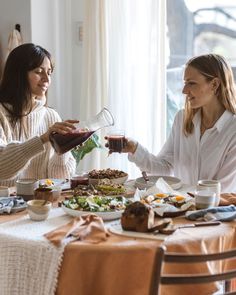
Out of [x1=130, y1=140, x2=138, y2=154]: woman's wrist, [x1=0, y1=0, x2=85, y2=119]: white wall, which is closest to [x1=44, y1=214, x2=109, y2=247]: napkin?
[x1=130, y1=140, x2=138, y2=154]: woman's wrist

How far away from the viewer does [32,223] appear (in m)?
1.67

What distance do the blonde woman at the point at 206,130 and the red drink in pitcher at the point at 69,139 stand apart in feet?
1.47

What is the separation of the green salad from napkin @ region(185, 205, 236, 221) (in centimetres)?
24

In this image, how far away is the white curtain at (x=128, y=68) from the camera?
129 inches

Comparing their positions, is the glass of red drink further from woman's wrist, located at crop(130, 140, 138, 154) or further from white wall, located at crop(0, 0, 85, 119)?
white wall, located at crop(0, 0, 85, 119)

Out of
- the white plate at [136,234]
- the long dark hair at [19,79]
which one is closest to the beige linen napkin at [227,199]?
the white plate at [136,234]

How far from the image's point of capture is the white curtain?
3268 millimetres

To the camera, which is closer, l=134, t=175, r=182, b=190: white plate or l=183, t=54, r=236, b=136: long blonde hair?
l=134, t=175, r=182, b=190: white plate

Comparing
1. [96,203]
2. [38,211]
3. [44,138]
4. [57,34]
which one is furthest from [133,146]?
[57,34]

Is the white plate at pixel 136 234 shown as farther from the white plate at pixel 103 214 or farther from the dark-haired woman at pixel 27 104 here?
the dark-haired woman at pixel 27 104

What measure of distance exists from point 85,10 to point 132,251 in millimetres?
2325

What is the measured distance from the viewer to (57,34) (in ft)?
11.7

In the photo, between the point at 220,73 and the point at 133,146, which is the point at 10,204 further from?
the point at 220,73

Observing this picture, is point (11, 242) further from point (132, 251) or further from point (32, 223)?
point (132, 251)
